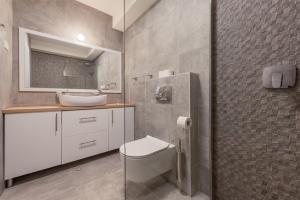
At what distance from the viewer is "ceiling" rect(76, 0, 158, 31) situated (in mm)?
1684

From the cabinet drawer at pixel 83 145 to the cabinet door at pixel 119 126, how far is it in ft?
0.34

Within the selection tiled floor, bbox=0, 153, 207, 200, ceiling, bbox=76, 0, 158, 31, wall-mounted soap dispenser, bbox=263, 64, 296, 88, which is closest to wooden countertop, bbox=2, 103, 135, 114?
tiled floor, bbox=0, 153, 207, 200

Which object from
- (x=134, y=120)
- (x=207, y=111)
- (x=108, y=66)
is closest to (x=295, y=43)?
(x=207, y=111)

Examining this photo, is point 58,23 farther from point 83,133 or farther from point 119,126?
point 119,126

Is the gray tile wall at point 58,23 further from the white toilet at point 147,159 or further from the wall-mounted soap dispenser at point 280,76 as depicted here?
the wall-mounted soap dispenser at point 280,76

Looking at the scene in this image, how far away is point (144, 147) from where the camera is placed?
3.99ft

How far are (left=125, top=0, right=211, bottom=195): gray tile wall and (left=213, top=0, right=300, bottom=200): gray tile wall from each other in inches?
3.5

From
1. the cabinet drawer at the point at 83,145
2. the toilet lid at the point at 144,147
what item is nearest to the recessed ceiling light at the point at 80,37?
the cabinet drawer at the point at 83,145

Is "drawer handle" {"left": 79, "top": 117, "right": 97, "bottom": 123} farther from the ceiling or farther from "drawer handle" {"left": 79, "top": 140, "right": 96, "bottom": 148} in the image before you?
the ceiling

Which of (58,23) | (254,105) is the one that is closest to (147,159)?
(254,105)

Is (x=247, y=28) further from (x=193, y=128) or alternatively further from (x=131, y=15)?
(x=131, y=15)

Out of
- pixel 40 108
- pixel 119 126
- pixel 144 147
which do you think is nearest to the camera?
pixel 144 147

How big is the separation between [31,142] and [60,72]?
3.25ft

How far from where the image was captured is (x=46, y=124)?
4.40 ft
